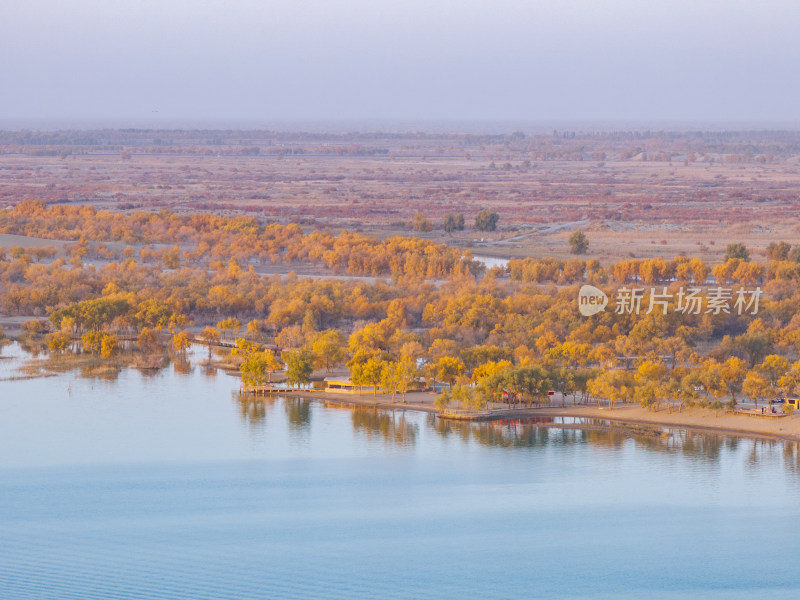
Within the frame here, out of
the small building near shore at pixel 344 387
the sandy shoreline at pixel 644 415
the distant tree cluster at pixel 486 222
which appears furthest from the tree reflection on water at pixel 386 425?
the distant tree cluster at pixel 486 222

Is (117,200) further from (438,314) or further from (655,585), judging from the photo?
(655,585)

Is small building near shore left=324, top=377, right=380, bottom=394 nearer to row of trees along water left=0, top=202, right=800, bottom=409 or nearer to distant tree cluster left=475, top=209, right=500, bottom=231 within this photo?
row of trees along water left=0, top=202, right=800, bottom=409

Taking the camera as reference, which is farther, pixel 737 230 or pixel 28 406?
pixel 737 230

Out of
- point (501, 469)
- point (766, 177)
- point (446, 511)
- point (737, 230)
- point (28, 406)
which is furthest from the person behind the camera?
point (766, 177)

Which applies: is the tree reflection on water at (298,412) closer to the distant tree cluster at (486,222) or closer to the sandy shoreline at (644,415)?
the sandy shoreline at (644,415)

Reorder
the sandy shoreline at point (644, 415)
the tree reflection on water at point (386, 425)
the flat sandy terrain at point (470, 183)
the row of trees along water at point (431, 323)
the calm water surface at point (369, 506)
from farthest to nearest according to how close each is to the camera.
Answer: the flat sandy terrain at point (470, 183)
the row of trees along water at point (431, 323)
the tree reflection on water at point (386, 425)
the sandy shoreline at point (644, 415)
the calm water surface at point (369, 506)

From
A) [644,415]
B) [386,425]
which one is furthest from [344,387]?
[644,415]

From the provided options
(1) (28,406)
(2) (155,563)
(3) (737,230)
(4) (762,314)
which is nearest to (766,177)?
(3) (737,230)
